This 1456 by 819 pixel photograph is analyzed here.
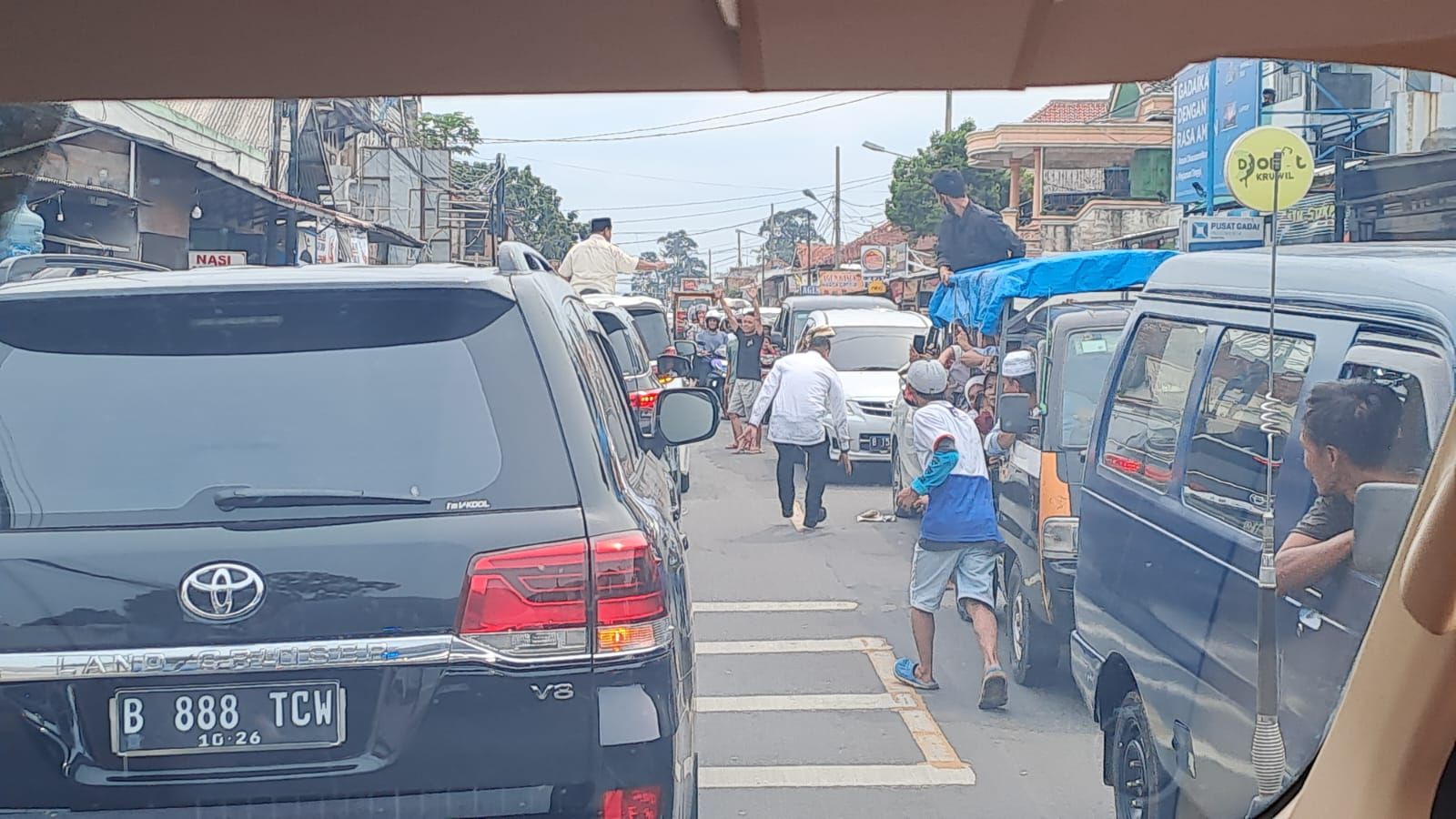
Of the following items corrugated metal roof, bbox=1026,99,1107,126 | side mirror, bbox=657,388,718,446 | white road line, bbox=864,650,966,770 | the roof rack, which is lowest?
white road line, bbox=864,650,966,770

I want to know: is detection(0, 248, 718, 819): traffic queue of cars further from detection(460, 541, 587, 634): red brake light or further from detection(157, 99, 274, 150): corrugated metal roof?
detection(157, 99, 274, 150): corrugated metal roof

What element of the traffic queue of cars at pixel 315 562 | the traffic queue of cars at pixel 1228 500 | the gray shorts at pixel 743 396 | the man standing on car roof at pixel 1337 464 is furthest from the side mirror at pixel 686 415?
the gray shorts at pixel 743 396

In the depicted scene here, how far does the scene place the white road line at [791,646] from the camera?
6.85 metres

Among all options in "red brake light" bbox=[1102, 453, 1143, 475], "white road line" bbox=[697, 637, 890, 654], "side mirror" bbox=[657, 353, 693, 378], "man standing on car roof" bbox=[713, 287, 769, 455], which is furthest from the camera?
"man standing on car roof" bbox=[713, 287, 769, 455]

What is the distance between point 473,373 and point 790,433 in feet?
26.1

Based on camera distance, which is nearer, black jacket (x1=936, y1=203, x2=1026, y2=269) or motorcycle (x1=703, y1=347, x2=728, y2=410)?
black jacket (x1=936, y1=203, x2=1026, y2=269)

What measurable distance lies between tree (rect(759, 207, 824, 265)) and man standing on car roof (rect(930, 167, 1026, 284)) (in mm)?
6716

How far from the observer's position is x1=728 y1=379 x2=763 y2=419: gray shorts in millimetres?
16516

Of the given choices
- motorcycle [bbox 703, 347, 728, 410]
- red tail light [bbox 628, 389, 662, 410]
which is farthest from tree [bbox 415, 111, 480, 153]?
motorcycle [bbox 703, 347, 728, 410]

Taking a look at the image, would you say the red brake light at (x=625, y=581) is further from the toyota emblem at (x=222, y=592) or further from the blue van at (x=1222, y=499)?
the blue van at (x=1222, y=499)

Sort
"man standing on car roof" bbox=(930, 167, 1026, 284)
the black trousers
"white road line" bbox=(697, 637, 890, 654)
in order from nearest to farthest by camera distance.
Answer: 1. "man standing on car roof" bbox=(930, 167, 1026, 284)
2. "white road line" bbox=(697, 637, 890, 654)
3. the black trousers

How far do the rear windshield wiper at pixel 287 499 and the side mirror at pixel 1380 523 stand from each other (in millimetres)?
1786

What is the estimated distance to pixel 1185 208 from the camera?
16.9 feet

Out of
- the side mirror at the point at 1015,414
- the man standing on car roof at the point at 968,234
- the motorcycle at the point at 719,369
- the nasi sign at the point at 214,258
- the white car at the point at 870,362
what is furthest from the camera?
the motorcycle at the point at 719,369
